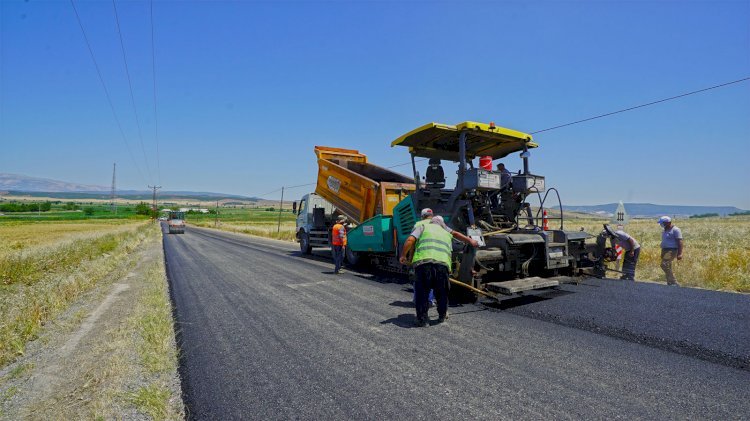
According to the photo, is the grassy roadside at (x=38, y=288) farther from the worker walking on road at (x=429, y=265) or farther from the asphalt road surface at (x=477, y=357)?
the worker walking on road at (x=429, y=265)

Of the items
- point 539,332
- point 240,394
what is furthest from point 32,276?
point 539,332

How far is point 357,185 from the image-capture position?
37.9 feet

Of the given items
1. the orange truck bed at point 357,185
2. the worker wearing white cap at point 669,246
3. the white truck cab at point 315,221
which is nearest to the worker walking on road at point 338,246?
the orange truck bed at point 357,185

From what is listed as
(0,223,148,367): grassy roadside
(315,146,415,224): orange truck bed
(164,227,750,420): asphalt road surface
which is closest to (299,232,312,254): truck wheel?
(315,146,415,224): orange truck bed

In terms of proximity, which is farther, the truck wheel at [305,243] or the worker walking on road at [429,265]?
the truck wheel at [305,243]

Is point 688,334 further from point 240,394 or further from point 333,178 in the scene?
point 333,178

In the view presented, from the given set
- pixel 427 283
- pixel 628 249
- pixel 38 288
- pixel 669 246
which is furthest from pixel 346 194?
pixel 669 246

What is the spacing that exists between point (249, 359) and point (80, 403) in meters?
1.40

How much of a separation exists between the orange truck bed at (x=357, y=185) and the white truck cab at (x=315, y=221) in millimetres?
1052

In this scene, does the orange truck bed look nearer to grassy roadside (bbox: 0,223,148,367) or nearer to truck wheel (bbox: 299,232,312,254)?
truck wheel (bbox: 299,232,312,254)

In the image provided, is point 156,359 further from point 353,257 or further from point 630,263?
point 630,263

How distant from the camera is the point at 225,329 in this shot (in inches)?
213

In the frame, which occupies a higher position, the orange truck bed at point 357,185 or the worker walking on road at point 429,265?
the orange truck bed at point 357,185

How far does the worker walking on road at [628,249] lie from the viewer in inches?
321
